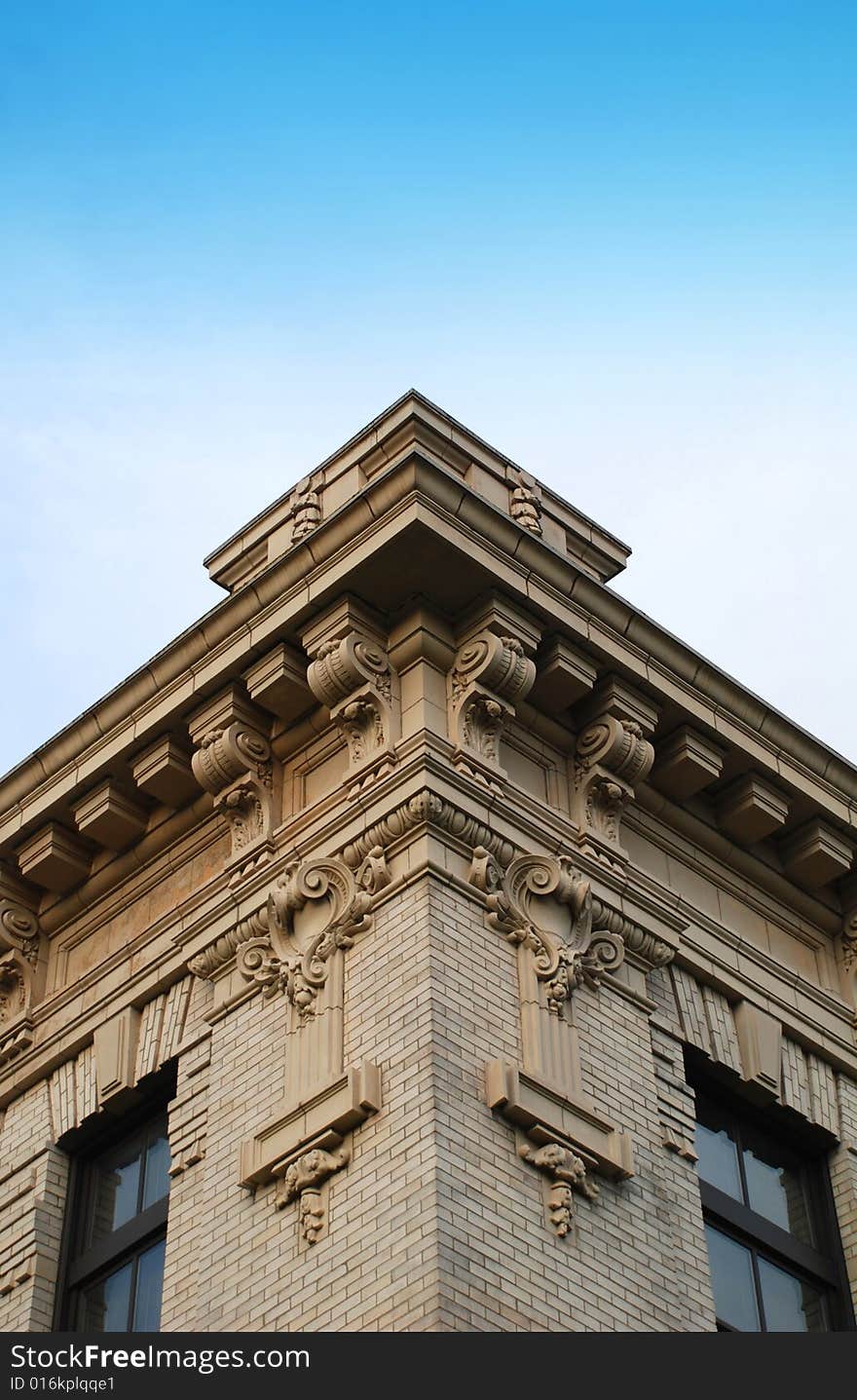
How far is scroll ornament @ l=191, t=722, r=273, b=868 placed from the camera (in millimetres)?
21953

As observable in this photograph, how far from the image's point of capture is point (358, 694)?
21312mm

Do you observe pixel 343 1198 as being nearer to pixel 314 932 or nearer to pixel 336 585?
pixel 314 932

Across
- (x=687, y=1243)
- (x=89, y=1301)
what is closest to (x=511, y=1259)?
(x=687, y=1243)

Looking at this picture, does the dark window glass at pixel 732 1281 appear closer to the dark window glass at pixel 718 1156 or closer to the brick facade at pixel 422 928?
the dark window glass at pixel 718 1156

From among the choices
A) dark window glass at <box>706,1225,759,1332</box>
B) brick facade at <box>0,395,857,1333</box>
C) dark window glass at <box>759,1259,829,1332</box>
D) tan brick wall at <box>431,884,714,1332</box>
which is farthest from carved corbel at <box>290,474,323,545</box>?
dark window glass at <box>759,1259,829,1332</box>

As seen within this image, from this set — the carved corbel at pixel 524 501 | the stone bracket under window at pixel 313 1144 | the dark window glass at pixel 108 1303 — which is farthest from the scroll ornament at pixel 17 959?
the carved corbel at pixel 524 501

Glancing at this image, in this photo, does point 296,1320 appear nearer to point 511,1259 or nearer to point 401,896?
point 511,1259

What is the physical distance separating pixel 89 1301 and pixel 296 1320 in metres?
3.99

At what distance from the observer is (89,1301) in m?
21.1

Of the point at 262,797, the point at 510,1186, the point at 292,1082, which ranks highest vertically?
the point at 262,797

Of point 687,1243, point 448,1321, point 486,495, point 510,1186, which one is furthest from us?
point 486,495

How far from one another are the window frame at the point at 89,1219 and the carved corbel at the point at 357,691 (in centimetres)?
340

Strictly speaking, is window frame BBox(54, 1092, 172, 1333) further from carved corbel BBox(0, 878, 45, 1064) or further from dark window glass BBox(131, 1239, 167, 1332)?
carved corbel BBox(0, 878, 45, 1064)

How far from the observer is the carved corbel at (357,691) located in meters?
21.1
